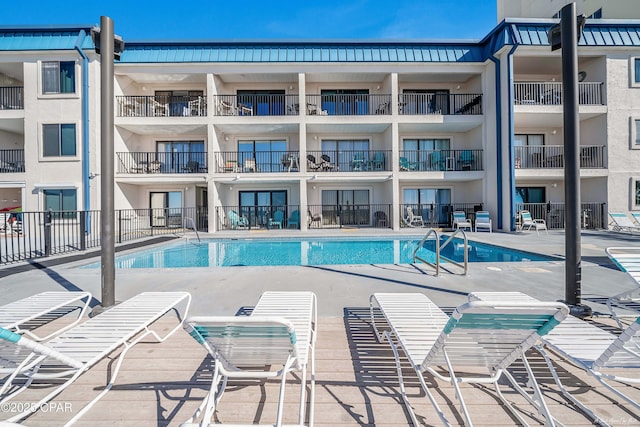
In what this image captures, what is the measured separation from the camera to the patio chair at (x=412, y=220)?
15.8 metres

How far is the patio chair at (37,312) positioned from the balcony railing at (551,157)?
16.6m

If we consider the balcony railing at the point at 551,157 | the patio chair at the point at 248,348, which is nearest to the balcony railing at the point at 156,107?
the patio chair at the point at 248,348

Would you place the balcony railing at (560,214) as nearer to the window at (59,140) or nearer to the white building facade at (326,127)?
the white building facade at (326,127)

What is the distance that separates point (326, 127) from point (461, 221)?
8156 mm

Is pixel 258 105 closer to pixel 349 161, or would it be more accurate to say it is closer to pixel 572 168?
pixel 349 161

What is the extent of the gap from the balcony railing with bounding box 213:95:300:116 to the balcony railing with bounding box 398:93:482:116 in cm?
586

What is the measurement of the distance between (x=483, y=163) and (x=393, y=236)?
21.1ft

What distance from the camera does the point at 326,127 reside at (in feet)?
51.3

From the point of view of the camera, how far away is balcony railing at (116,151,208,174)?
15.3m

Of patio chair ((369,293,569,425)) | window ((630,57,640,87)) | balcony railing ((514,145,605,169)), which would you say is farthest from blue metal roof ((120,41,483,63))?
patio chair ((369,293,569,425))

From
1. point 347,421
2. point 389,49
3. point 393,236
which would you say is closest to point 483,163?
point 393,236

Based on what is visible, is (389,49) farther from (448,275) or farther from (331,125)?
(448,275)

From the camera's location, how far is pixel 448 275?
5.77 meters

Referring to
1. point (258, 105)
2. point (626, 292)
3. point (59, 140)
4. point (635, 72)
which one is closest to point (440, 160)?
point (635, 72)
